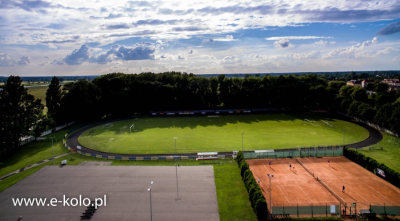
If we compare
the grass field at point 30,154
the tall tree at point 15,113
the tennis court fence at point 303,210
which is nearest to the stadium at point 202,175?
the tennis court fence at point 303,210

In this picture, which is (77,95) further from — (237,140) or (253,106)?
(253,106)

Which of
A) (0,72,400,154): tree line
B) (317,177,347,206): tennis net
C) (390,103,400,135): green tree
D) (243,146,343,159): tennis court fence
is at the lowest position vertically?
(317,177,347,206): tennis net

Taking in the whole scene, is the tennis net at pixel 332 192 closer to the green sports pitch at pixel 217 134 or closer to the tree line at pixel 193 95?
the green sports pitch at pixel 217 134

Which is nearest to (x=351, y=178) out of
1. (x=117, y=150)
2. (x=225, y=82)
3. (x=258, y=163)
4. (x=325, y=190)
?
(x=325, y=190)

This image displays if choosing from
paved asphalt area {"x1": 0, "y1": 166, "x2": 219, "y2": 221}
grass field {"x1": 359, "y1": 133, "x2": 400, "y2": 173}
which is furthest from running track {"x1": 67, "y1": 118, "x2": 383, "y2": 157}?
paved asphalt area {"x1": 0, "y1": 166, "x2": 219, "y2": 221}

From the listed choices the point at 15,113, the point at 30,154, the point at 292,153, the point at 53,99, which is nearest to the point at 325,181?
the point at 292,153

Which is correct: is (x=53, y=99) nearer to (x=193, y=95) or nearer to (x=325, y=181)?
(x=193, y=95)

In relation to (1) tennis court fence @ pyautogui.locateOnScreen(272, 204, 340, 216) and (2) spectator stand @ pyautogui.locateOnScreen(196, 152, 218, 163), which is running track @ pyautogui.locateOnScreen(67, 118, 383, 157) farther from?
(1) tennis court fence @ pyautogui.locateOnScreen(272, 204, 340, 216)

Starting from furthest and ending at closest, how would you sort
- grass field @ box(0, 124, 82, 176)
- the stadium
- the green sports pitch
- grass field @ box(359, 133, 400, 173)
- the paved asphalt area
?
the green sports pitch, grass field @ box(0, 124, 82, 176), grass field @ box(359, 133, 400, 173), the stadium, the paved asphalt area
